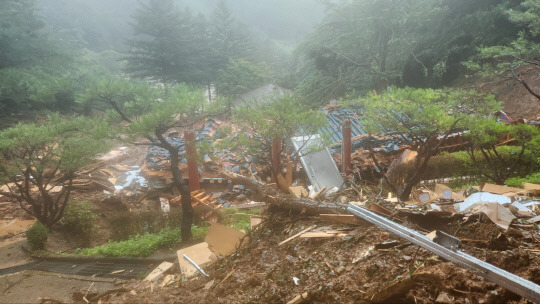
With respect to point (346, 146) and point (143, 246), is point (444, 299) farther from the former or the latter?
point (346, 146)

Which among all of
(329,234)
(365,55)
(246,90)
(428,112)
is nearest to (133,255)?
(329,234)

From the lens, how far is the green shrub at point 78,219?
10.3m

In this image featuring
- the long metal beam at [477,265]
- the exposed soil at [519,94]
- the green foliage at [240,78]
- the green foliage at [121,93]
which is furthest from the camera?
the green foliage at [240,78]

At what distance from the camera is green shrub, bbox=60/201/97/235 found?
1030cm

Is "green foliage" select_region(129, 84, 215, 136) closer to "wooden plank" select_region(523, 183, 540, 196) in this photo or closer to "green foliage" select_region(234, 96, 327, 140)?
"green foliage" select_region(234, 96, 327, 140)

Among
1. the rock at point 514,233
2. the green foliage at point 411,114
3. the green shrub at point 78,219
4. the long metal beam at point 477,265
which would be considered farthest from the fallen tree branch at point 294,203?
the green shrub at point 78,219

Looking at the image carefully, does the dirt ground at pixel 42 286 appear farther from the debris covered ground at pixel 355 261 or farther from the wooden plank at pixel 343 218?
the wooden plank at pixel 343 218

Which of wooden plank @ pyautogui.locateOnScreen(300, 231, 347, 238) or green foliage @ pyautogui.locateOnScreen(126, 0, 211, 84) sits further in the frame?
green foliage @ pyautogui.locateOnScreen(126, 0, 211, 84)

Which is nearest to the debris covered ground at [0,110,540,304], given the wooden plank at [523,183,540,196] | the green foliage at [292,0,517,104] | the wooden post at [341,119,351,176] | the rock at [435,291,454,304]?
the rock at [435,291,454,304]

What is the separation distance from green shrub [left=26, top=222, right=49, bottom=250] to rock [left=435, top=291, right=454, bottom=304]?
395 inches

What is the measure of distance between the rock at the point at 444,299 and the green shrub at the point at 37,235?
32.9 feet

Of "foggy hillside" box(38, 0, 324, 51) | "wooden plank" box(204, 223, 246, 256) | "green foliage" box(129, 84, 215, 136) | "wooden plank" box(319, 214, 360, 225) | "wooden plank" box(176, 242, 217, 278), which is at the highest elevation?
"foggy hillside" box(38, 0, 324, 51)

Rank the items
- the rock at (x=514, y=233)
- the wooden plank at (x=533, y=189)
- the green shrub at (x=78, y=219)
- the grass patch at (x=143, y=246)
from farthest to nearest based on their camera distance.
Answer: the green shrub at (x=78, y=219), the grass patch at (x=143, y=246), the wooden plank at (x=533, y=189), the rock at (x=514, y=233)

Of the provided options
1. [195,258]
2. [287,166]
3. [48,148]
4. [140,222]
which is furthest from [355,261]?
[48,148]
